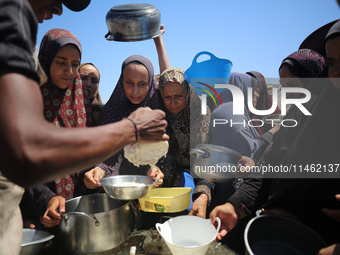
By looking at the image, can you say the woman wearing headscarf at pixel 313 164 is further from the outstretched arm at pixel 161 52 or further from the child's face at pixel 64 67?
the outstretched arm at pixel 161 52

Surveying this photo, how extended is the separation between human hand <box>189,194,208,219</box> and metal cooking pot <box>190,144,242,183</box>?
239 millimetres

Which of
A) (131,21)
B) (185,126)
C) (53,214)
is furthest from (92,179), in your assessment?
(131,21)

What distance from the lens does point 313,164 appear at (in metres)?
1.58

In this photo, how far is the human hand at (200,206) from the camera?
2179 millimetres

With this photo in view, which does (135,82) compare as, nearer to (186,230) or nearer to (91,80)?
(91,80)

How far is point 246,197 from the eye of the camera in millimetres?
1819

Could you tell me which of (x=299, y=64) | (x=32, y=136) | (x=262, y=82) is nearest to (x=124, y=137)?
(x=32, y=136)

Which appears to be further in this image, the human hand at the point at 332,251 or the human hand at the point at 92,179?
the human hand at the point at 92,179

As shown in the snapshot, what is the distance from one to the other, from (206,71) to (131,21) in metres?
Answer: 1.27

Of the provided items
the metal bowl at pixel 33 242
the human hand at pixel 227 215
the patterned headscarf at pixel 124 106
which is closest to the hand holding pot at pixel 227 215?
the human hand at pixel 227 215

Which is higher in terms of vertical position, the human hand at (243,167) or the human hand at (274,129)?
the human hand at (243,167)

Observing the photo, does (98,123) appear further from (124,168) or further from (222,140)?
(222,140)

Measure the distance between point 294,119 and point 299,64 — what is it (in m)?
1.29

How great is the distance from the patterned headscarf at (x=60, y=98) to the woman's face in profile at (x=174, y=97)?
1.09 meters
